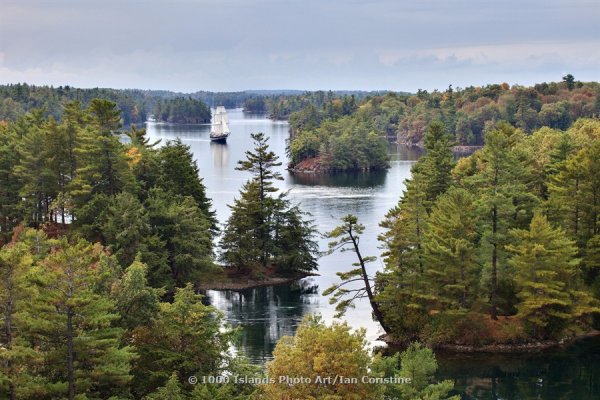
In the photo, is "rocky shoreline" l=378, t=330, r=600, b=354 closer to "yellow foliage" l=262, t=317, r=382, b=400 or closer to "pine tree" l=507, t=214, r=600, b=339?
"pine tree" l=507, t=214, r=600, b=339

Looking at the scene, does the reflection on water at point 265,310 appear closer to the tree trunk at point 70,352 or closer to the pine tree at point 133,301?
the pine tree at point 133,301

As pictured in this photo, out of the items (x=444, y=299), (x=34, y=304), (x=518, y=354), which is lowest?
(x=518, y=354)

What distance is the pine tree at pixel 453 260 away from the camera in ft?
147

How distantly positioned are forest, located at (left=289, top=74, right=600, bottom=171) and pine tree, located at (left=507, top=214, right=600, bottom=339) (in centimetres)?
8960

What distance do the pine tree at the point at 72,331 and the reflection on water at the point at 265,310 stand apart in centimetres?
1695

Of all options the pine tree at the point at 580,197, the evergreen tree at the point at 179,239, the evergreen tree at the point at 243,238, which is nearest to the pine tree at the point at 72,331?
the evergreen tree at the point at 179,239

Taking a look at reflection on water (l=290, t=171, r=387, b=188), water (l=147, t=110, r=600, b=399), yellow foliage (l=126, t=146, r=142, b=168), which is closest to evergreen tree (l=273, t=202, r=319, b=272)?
water (l=147, t=110, r=600, b=399)

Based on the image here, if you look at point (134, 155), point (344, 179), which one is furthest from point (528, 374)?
point (344, 179)

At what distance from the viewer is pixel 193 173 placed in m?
66.8

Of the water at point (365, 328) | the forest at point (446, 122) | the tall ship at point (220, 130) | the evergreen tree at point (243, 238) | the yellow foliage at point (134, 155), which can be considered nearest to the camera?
the water at point (365, 328)

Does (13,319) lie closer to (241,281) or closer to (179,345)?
(179,345)

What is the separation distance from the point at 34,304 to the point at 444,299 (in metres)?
25.7

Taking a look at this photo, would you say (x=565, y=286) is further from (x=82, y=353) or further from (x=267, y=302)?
(x=82, y=353)

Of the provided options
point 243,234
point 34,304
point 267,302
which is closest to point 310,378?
point 34,304
